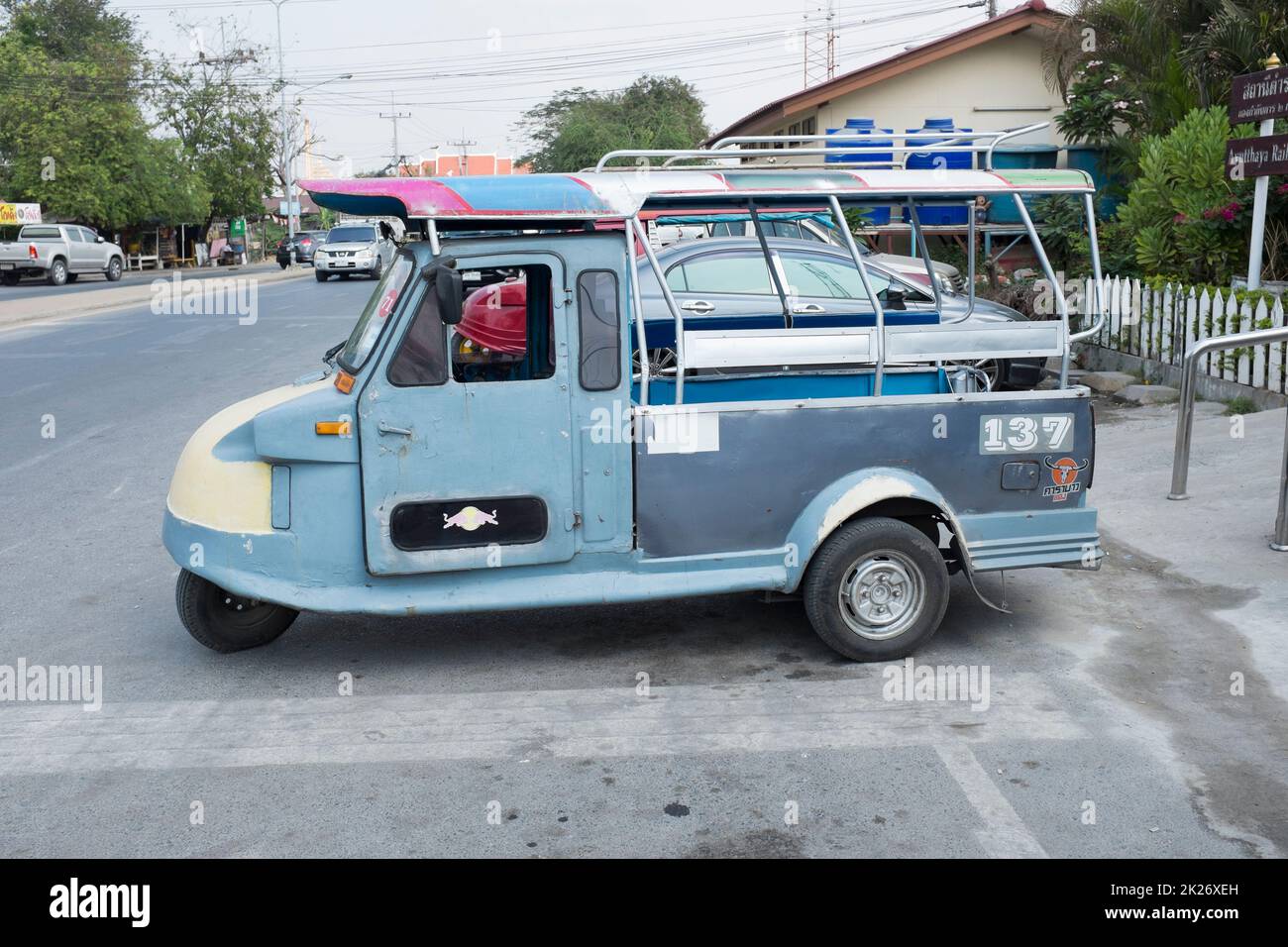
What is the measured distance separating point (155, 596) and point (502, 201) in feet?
10.5

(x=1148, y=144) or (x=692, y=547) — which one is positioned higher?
(x=1148, y=144)

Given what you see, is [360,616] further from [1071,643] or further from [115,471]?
[115,471]

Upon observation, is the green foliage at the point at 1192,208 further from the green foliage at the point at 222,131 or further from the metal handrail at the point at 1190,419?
the green foliage at the point at 222,131

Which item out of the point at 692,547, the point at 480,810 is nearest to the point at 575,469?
the point at 692,547

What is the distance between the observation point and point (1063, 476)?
6027mm

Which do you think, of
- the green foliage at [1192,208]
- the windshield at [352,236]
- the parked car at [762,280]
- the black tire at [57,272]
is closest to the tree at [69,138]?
the black tire at [57,272]

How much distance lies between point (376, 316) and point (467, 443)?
72cm

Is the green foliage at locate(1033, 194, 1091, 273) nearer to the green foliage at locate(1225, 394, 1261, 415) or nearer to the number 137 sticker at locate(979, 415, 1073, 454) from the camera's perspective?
the green foliage at locate(1225, 394, 1261, 415)

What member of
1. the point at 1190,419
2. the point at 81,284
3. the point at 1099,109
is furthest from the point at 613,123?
the point at 1190,419

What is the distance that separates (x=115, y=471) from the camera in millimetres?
9992

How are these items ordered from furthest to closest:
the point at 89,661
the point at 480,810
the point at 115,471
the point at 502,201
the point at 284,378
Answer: the point at 284,378 → the point at 115,471 → the point at 89,661 → the point at 502,201 → the point at 480,810

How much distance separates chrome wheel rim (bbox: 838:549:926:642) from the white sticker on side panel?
914 millimetres

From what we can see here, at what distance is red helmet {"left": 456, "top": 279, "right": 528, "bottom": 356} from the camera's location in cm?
558

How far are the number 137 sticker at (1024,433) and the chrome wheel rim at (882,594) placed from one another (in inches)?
27.4
